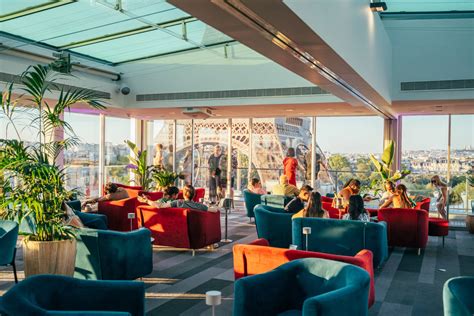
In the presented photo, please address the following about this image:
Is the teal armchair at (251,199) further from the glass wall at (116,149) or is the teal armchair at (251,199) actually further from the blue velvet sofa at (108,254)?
the glass wall at (116,149)

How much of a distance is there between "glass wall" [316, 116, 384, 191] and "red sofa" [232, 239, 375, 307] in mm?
8446

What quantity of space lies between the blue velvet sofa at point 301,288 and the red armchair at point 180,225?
9.90 feet

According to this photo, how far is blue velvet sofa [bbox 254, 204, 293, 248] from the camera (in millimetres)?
6172

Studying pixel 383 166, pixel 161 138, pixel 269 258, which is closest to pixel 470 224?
pixel 383 166

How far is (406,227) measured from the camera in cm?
652

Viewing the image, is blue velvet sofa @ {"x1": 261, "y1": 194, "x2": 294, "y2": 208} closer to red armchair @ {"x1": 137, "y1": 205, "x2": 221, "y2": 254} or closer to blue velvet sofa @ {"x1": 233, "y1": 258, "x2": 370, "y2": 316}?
red armchair @ {"x1": 137, "y1": 205, "x2": 221, "y2": 254}

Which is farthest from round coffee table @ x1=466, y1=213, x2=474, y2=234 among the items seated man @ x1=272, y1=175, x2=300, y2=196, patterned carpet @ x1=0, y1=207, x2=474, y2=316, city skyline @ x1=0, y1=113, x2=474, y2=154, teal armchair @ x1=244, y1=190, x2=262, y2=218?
teal armchair @ x1=244, y1=190, x2=262, y2=218

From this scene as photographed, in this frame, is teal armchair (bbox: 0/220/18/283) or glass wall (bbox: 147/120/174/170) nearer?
teal armchair (bbox: 0/220/18/283)

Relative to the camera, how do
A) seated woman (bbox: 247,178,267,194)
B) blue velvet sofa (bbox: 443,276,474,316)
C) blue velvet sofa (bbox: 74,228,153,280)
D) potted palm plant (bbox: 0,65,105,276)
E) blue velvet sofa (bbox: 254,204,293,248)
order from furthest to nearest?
seated woman (bbox: 247,178,267,194)
blue velvet sofa (bbox: 254,204,293,248)
blue velvet sofa (bbox: 74,228,153,280)
potted palm plant (bbox: 0,65,105,276)
blue velvet sofa (bbox: 443,276,474,316)

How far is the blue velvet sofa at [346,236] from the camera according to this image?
5.15 meters

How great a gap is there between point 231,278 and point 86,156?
8.55m

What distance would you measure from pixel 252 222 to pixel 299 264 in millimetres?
6198

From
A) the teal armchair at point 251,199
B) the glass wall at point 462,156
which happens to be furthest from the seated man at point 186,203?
the glass wall at point 462,156

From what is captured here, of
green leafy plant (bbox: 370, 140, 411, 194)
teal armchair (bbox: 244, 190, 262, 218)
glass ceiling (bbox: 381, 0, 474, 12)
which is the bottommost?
teal armchair (bbox: 244, 190, 262, 218)
